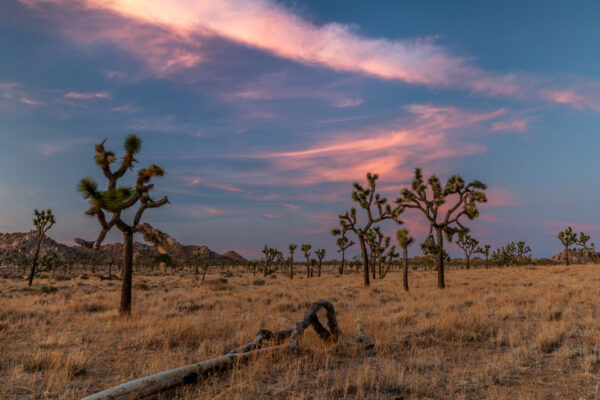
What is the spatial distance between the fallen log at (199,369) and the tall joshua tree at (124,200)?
32.1 ft

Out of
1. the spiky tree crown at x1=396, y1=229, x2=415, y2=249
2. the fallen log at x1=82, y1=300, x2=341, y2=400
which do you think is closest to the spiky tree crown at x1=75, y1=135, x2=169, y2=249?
the fallen log at x1=82, y1=300, x2=341, y2=400

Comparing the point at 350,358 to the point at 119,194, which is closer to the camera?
the point at 350,358

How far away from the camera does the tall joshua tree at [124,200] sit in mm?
14062

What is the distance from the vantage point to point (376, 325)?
34.0ft

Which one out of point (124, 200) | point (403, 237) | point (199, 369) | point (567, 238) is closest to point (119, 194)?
point (124, 200)

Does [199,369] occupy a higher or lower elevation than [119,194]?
lower

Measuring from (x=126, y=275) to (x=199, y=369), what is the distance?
11.2 meters

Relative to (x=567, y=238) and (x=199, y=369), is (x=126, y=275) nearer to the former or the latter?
(x=199, y=369)

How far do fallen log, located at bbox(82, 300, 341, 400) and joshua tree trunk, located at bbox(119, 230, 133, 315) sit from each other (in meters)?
9.65

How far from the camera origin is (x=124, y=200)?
567 inches

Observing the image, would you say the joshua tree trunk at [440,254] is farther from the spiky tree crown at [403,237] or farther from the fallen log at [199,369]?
the fallen log at [199,369]

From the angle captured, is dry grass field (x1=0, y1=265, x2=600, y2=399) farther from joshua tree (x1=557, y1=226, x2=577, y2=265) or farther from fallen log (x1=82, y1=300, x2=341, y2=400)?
joshua tree (x1=557, y1=226, x2=577, y2=265)

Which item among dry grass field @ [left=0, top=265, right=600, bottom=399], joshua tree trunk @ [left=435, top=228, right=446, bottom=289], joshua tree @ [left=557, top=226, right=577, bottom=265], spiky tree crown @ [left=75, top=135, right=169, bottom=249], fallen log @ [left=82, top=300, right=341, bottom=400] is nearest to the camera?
fallen log @ [left=82, top=300, right=341, bottom=400]

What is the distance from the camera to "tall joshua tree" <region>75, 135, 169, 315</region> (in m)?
14.1
